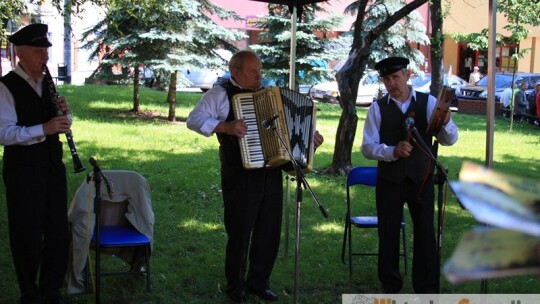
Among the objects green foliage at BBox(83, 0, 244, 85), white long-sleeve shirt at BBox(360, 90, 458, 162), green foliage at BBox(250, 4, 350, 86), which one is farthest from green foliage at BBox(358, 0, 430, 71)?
white long-sleeve shirt at BBox(360, 90, 458, 162)

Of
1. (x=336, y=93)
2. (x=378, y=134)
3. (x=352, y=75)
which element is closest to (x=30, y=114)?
(x=378, y=134)

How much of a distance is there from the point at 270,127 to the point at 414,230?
1.40 meters

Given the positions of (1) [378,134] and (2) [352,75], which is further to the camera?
(2) [352,75]

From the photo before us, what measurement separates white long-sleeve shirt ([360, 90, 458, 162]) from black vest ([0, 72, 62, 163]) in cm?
218

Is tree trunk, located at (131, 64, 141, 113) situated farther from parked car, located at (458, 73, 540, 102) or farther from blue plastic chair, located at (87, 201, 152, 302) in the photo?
parked car, located at (458, 73, 540, 102)

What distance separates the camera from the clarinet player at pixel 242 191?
198 inches

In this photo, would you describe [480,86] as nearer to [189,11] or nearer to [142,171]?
[189,11]

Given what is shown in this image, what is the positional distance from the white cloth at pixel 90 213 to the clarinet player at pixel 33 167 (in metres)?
0.36

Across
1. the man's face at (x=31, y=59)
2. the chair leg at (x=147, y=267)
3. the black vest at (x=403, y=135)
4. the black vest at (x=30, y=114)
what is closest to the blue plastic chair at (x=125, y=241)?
the chair leg at (x=147, y=267)

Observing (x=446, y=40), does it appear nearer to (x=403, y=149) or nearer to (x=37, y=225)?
(x=403, y=149)

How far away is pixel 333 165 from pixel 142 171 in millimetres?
2843

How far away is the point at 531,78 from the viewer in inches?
953

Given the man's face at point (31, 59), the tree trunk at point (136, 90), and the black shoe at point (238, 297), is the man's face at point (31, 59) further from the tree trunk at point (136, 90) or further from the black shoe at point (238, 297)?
the tree trunk at point (136, 90)

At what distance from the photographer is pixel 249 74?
509 cm
